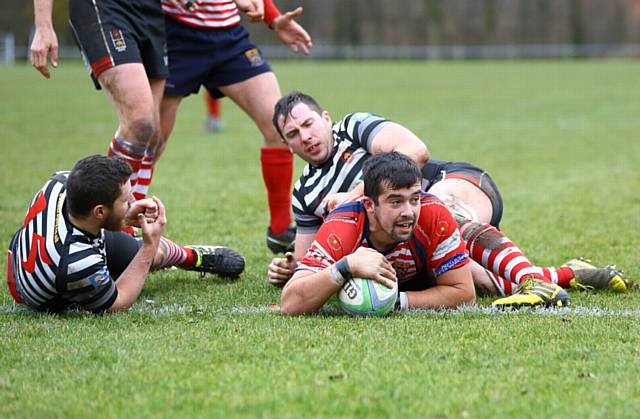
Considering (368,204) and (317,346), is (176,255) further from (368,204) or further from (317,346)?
(317,346)

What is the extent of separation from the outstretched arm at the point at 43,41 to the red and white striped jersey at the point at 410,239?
5.49 feet

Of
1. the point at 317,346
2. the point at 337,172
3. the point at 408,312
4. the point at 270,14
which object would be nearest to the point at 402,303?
the point at 408,312

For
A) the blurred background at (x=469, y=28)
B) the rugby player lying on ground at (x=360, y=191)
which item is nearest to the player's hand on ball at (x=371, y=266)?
the rugby player lying on ground at (x=360, y=191)

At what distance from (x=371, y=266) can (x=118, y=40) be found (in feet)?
6.93

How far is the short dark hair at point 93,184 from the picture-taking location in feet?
13.3

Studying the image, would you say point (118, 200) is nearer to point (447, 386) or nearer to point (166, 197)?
point (447, 386)

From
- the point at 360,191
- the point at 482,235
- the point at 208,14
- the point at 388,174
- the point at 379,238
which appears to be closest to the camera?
the point at 388,174

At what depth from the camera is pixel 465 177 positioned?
5117mm

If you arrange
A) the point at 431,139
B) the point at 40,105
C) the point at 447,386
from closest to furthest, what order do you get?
the point at 447,386 → the point at 431,139 → the point at 40,105

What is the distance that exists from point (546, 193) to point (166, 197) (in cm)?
322

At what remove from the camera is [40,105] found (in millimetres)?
18219

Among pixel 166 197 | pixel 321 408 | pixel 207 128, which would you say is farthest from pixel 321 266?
pixel 207 128

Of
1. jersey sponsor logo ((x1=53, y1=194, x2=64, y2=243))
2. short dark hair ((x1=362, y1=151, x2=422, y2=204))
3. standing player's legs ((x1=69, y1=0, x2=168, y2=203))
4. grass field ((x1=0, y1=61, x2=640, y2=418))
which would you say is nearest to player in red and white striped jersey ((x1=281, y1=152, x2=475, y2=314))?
short dark hair ((x1=362, y1=151, x2=422, y2=204))

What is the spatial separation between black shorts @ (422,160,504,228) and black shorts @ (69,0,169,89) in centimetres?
169
